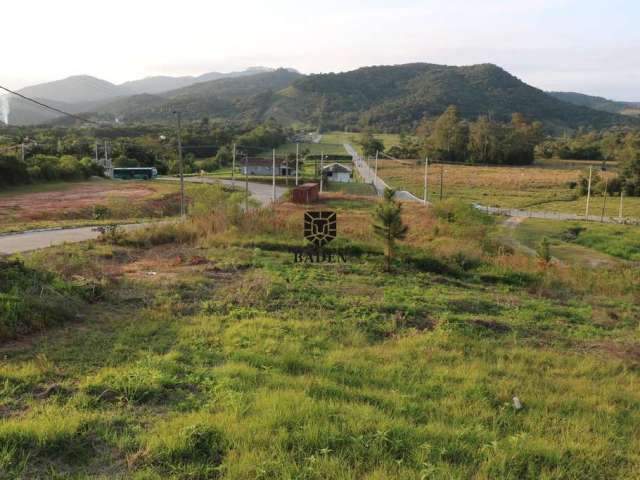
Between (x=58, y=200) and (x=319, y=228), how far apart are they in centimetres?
2767

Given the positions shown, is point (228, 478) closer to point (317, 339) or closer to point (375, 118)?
point (317, 339)

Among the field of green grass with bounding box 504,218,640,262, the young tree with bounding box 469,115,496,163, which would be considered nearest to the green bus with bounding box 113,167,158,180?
the field of green grass with bounding box 504,218,640,262

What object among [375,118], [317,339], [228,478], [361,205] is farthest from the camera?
[375,118]

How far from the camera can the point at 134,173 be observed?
66125 millimetres

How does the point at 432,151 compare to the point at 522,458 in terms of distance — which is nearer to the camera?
the point at 522,458

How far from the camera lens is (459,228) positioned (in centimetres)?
2428

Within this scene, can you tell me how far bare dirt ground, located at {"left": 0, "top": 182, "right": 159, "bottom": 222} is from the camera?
2917cm

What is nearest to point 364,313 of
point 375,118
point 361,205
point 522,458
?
point 522,458

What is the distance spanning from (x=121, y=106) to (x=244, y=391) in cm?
19261

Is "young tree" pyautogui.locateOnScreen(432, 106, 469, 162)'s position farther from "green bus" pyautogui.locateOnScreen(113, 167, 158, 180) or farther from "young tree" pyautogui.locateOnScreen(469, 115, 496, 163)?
"green bus" pyautogui.locateOnScreen(113, 167, 158, 180)

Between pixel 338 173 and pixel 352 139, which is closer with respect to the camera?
pixel 338 173

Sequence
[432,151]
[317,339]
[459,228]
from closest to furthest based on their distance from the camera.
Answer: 1. [317,339]
2. [459,228]
3. [432,151]

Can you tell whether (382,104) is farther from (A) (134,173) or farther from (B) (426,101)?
(A) (134,173)

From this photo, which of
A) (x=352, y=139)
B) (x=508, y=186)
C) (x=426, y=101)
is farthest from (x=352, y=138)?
(x=508, y=186)
